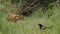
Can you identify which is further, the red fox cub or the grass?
the red fox cub

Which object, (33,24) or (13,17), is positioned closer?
(33,24)

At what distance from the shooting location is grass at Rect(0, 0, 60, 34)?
17.2ft

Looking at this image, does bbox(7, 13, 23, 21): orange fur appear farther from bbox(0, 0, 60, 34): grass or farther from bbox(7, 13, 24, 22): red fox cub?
bbox(0, 0, 60, 34): grass

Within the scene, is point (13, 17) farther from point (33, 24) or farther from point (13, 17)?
point (33, 24)

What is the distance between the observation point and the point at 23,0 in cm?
816

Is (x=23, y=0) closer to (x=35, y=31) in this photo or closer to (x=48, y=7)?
(x=48, y=7)

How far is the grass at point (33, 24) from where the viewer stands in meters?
5.23

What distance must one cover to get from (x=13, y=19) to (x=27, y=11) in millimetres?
1014

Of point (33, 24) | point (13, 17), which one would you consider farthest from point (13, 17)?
point (33, 24)

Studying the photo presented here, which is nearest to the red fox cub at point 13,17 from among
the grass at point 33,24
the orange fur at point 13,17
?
the orange fur at point 13,17

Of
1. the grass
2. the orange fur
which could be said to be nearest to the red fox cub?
the orange fur

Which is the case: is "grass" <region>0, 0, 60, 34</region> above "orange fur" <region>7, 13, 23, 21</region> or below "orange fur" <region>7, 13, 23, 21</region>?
above

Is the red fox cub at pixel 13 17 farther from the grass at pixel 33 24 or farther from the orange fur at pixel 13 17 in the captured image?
the grass at pixel 33 24

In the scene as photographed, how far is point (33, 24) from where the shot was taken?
20.3 ft
